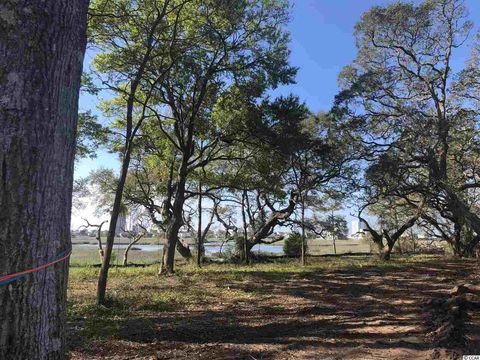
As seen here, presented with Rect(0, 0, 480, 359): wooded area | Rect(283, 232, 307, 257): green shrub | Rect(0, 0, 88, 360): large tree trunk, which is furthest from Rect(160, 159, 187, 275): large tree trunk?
Rect(283, 232, 307, 257): green shrub

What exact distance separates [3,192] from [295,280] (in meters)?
11.3

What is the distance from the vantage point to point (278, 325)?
21.0ft

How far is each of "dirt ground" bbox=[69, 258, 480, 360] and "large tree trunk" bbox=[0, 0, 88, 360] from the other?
2972 mm

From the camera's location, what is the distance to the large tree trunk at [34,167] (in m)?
1.81

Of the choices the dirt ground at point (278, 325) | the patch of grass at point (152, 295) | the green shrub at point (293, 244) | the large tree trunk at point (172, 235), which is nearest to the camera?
the dirt ground at point (278, 325)

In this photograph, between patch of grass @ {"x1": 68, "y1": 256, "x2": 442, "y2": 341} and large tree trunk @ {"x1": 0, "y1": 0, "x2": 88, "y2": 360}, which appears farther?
patch of grass @ {"x1": 68, "y1": 256, "x2": 442, "y2": 341}

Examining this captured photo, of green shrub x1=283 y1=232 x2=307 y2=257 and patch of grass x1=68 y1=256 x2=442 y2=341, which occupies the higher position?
green shrub x1=283 y1=232 x2=307 y2=257

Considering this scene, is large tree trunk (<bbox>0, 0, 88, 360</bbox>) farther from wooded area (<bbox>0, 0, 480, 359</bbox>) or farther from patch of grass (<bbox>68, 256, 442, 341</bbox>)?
patch of grass (<bbox>68, 256, 442, 341</bbox>)

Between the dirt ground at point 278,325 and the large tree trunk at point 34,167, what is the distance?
9.75 ft

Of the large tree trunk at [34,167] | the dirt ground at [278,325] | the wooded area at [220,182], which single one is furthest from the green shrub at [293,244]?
the large tree trunk at [34,167]

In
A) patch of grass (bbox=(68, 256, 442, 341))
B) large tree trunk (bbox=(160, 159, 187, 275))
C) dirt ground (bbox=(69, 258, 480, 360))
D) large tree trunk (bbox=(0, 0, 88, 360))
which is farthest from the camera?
large tree trunk (bbox=(160, 159, 187, 275))

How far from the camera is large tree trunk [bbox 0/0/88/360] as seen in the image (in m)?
1.81

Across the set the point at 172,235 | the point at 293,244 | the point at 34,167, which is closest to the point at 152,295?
the point at 172,235

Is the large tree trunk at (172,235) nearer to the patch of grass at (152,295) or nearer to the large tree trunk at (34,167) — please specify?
the patch of grass at (152,295)
